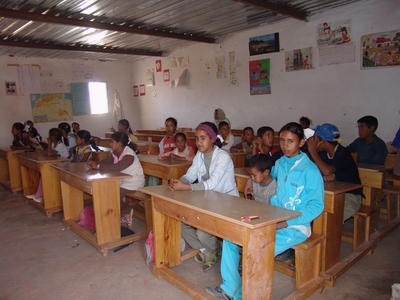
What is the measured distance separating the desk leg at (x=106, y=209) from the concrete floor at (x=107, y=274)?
0.61 ft

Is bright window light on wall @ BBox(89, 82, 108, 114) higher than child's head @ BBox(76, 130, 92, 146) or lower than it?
higher

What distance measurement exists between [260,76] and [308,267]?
15.1 ft

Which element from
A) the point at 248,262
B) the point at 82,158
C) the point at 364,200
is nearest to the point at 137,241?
the point at 82,158

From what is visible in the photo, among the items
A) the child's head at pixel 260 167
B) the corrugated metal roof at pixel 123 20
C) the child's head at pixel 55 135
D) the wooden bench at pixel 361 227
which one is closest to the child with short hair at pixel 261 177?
the child's head at pixel 260 167

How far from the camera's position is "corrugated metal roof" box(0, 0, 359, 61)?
15.3 ft

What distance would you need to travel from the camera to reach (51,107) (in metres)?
8.55

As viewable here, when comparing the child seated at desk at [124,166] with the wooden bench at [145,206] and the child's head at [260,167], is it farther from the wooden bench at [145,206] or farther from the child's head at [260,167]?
the child's head at [260,167]

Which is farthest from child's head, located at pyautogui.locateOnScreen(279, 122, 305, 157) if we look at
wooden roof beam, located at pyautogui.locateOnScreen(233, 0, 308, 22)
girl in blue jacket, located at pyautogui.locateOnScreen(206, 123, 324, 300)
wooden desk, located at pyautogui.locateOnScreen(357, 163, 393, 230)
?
wooden roof beam, located at pyautogui.locateOnScreen(233, 0, 308, 22)

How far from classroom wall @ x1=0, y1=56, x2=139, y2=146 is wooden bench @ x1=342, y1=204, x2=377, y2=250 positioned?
7.80 meters

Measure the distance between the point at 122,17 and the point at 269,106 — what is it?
10.1ft

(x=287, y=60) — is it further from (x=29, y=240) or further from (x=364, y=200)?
(x=29, y=240)

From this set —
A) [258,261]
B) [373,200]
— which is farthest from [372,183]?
[258,261]

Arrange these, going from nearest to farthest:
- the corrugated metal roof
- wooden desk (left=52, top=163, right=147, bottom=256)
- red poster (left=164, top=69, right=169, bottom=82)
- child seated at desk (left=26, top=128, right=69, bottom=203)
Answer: wooden desk (left=52, top=163, right=147, bottom=256) < the corrugated metal roof < child seated at desk (left=26, top=128, right=69, bottom=203) < red poster (left=164, top=69, right=169, bottom=82)

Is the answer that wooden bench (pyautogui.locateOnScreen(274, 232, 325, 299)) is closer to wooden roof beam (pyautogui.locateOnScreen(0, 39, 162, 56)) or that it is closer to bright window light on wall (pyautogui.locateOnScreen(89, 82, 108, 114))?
wooden roof beam (pyautogui.locateOnScreen(0, 39, 162, 56))
